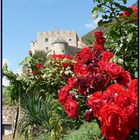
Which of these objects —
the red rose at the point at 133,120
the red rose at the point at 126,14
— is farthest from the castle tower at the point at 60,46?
the red rose at the point at 133,120

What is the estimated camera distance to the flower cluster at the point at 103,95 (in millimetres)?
2420

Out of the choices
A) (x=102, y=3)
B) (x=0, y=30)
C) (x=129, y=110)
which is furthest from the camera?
(x=102, y=3)

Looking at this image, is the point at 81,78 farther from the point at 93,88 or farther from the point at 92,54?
the point at 92,54

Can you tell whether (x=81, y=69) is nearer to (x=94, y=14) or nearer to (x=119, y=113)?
(x=94, y=14)

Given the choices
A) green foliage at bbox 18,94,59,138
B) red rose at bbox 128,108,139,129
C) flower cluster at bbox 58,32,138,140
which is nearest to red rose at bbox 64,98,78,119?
flower cluster at bbox 58,32,138,140

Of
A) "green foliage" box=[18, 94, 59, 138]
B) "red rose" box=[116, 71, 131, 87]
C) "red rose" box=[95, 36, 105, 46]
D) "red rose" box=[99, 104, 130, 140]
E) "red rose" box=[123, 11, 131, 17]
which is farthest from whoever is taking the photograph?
"green foliage" box=[18, 94, 59, 138]

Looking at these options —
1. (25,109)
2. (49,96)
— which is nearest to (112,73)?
(49,96)

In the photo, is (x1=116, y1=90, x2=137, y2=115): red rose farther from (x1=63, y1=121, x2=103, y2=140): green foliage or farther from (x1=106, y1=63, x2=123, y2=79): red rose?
(x1=63, y1=121, x2=103, y2=140): green foliage

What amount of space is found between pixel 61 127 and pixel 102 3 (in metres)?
1.75

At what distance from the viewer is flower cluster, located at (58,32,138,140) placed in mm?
2420

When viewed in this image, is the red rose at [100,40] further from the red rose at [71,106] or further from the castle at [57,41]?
the castle at [57,41]

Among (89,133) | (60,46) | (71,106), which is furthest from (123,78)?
(60,46)

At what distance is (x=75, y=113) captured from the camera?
9.61 feet

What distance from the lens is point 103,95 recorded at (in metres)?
2.54
